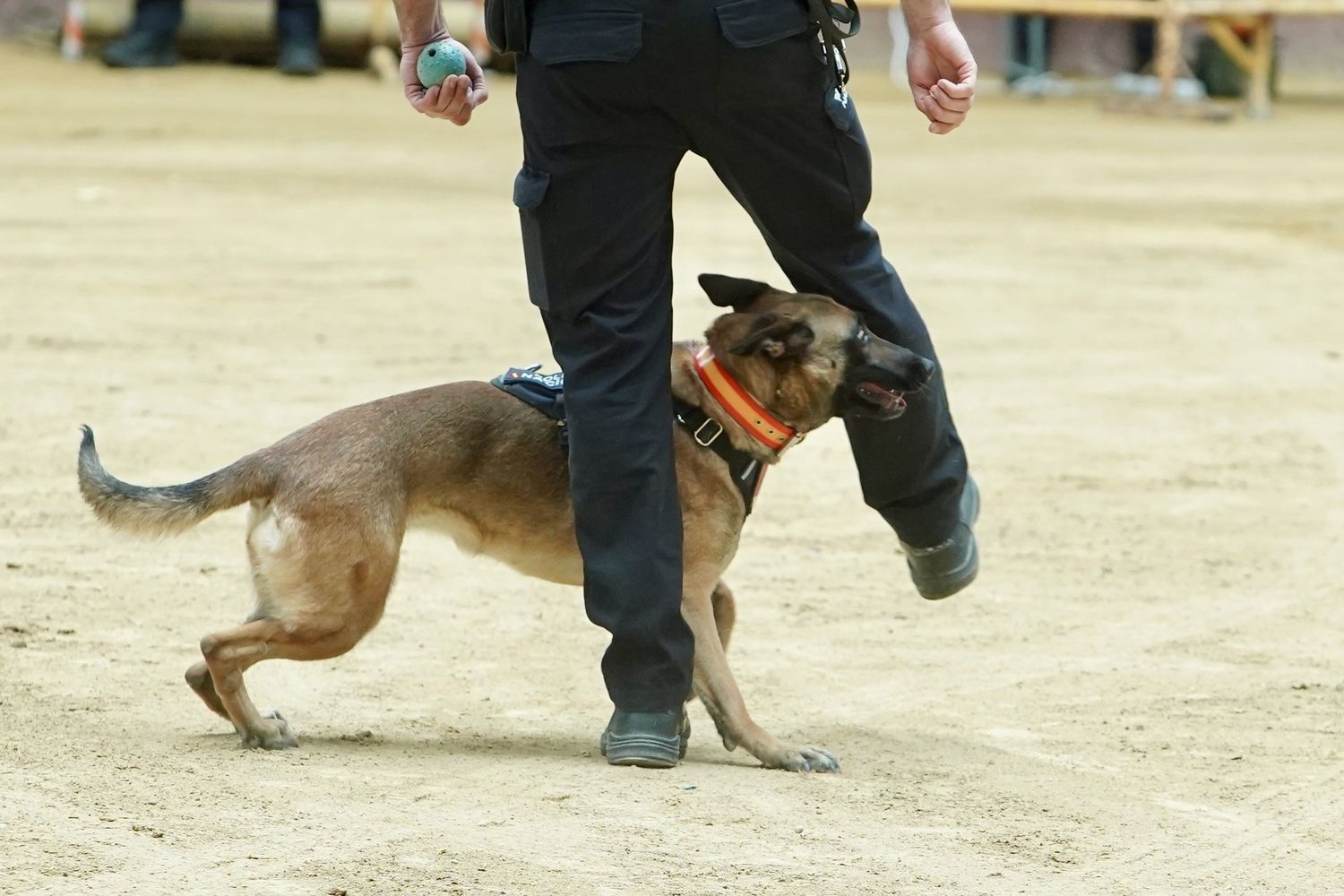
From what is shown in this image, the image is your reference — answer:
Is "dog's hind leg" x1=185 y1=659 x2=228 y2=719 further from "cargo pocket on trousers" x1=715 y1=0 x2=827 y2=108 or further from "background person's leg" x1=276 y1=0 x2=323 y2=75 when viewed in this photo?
"background person's leg" x1=276 y1=0 x2=323 y2=75

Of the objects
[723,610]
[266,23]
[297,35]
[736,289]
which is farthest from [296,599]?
[266,23]

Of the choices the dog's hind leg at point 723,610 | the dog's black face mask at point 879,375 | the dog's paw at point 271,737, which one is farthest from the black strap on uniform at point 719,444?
the dog's paw at point 271,737

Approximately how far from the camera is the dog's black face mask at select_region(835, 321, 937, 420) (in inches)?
168

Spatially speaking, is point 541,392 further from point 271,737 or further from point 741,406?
point 271,737

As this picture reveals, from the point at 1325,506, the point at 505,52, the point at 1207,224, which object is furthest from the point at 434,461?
the point at 1207,224

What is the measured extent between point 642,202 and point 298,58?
14653 millimetres

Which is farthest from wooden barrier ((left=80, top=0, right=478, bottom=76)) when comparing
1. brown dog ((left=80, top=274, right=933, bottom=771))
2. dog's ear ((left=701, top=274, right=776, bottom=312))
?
brown dog ((left=80, top=274, right=933, bottom=771))

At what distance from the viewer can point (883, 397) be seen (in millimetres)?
4328

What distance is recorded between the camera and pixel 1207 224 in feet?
39.5

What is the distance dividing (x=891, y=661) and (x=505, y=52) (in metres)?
1.90

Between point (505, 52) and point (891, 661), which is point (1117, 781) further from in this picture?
point (505, 52)

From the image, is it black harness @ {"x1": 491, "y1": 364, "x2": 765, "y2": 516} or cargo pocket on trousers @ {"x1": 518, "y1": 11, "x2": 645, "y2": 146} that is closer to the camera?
cargo pocket on trousers @ {"x1": 518, "y1": 11, "x2": 645, "y2": 146}

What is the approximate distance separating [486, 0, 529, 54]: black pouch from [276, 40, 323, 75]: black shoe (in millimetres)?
14504

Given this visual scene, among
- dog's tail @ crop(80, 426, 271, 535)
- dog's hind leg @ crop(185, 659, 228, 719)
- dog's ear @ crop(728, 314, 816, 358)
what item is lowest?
dog's hind leg @ crop(185, 659, 228, 719)
